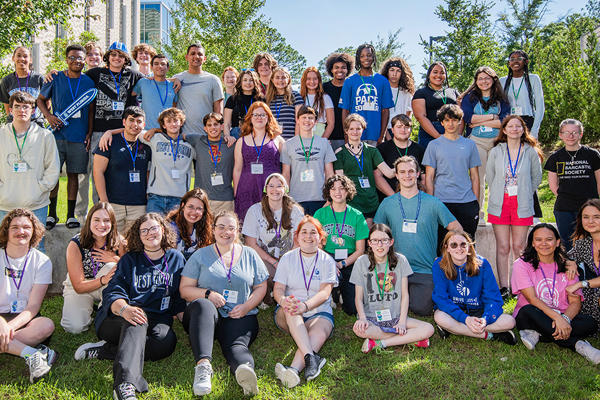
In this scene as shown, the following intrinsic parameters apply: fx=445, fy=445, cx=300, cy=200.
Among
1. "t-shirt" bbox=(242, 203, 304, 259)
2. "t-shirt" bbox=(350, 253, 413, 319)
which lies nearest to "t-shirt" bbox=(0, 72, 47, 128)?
"t-shirt" bbox=(242, 203, 304, 259)

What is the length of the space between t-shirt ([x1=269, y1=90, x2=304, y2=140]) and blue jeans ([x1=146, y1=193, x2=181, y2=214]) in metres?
1.73

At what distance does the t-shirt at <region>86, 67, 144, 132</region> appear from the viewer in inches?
230

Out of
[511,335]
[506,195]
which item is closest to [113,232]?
[511,335]

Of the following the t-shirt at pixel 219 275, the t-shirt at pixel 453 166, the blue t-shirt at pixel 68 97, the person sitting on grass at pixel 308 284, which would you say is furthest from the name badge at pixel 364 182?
the blue t-shirt at pixel 68 97

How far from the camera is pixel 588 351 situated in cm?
383

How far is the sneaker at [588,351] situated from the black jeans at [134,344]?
3.55 meters

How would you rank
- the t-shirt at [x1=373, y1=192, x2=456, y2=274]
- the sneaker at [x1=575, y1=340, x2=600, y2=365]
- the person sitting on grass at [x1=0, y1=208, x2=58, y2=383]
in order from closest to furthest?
the person sitting on grass at [x1=0, y1=208, x2=58, y2=383] < the sneaker at [x1=575, y1=340, x2=600, y2=365] < the t-shirt at [x1=373, y1=192, x2=456, y2=274]

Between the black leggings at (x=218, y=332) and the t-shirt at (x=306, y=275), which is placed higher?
the t-shirt at (x=306, y=275)

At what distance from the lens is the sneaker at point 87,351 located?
381cm

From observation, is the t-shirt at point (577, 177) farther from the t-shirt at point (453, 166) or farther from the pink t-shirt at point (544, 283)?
the pink t-shirt at point (544, 283)

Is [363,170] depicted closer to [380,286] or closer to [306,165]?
[306,165]

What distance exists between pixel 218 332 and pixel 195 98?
141 inches

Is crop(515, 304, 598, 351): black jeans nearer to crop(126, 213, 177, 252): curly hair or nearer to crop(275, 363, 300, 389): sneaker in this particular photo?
crop(275, 363, 300, 389): sneaker

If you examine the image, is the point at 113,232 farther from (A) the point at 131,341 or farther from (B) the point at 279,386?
(B) the point at 279,386
